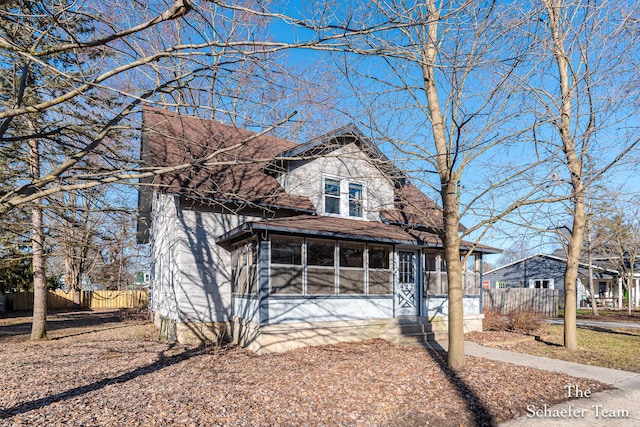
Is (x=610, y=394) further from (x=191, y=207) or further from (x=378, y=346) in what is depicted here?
(x=191, y=207)

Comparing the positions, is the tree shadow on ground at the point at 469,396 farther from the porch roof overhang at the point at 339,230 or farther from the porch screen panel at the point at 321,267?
the porch roof overhang at the point at 339,230

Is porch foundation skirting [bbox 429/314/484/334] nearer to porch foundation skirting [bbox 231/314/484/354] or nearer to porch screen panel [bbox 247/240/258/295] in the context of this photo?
porch foundation skirting [bbox 231/314/484/354]

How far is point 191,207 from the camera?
11930 millimetres

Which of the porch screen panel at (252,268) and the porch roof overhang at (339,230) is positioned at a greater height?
the porch roof overhang at (339,230)

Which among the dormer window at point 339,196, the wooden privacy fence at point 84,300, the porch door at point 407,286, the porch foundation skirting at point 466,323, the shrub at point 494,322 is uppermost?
the dormer window at point 339,196

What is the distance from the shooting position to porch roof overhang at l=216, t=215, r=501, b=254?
10359 mm

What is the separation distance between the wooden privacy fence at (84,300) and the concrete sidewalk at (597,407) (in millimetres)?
24937

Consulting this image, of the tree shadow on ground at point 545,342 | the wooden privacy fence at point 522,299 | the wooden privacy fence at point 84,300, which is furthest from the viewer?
the wooden privacy fence at point 84,300

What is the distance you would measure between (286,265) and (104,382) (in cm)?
510

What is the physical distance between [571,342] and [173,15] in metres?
11.5

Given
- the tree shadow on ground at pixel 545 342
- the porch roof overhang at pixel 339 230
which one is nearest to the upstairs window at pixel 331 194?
the porch roof overhang at pixel 339 230

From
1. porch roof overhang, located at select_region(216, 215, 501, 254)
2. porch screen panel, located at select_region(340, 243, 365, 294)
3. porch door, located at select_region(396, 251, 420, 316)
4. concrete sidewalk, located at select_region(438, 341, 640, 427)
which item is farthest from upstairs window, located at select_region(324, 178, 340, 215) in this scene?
concrete sidewalk, located at select_region(438, 341, 640, 427)

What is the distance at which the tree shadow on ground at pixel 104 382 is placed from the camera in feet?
19.1

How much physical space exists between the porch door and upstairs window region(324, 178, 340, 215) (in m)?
2.64
